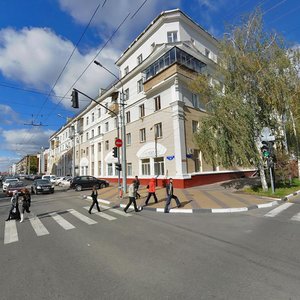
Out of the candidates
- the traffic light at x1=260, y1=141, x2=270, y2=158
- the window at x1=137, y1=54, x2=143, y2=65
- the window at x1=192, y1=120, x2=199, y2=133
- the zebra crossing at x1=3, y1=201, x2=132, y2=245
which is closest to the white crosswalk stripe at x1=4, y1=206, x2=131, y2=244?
the zebra crossing at x1=3, y1=201, x2=132, y2=245

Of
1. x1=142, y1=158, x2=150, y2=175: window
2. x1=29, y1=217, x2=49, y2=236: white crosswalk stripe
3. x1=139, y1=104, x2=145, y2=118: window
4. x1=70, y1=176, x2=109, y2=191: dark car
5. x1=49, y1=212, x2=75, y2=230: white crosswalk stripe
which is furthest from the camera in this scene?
x1=139, y1=104, x2=145, y2=118: window

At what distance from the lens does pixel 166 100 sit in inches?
915

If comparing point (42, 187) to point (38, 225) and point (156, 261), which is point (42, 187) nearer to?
point (38, 225)

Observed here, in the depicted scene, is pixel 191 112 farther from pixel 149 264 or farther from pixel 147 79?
pixel 149 264

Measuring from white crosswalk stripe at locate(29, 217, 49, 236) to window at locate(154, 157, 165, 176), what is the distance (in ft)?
47.7

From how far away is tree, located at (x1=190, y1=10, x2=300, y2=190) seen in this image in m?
15.0

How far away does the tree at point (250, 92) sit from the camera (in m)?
15.0

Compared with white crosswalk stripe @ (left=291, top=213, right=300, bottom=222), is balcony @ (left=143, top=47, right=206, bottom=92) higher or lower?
higher

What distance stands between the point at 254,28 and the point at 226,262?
16047 millimetres

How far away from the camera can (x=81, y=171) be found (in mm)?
45375

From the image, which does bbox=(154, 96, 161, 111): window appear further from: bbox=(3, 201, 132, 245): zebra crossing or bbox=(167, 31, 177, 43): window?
bbox=(3, 201, 132, 245): zebra crossing

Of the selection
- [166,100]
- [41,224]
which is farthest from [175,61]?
[41,224]

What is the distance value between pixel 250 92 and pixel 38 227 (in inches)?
594

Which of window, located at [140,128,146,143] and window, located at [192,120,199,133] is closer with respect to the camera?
window, located at [192,120,199,133]
